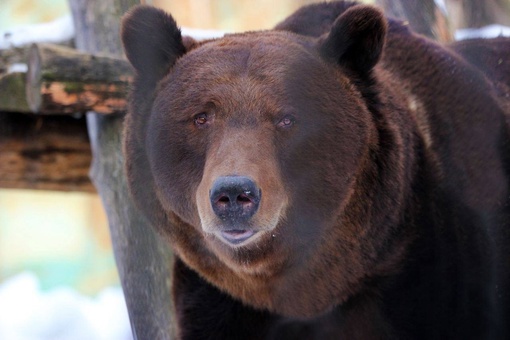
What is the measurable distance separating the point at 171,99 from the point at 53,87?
1485 mm

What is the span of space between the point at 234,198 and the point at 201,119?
1.72 feet

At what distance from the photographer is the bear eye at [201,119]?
302 centimetres

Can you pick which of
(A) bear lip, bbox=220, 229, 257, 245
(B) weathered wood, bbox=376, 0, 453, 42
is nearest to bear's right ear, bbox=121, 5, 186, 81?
(A) bear lip, bbox=220, 229, 257, 245

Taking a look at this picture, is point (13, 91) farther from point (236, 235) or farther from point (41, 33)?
point (236, 235)

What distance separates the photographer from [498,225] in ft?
11.6

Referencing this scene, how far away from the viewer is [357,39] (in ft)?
10.3

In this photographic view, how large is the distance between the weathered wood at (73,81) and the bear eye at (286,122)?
5.59ft

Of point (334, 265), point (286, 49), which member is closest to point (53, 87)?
point (286, 49)

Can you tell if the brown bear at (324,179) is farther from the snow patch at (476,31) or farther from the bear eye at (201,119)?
the snow patch at (476,31)

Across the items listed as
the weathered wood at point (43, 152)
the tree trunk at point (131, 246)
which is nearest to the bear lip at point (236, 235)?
the tree trunk at point (131, 246)

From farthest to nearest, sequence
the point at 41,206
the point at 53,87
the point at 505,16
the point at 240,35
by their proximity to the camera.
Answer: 1. the point at 41,206
2. the point at 505,16
3. the point at 53,87
4. the point at 240,35

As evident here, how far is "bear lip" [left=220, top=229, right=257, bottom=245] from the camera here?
277cm

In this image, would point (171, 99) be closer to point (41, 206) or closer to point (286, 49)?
point (286, 49)

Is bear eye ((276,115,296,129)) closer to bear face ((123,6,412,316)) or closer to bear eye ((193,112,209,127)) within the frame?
bear face ((123,6,412,316))
